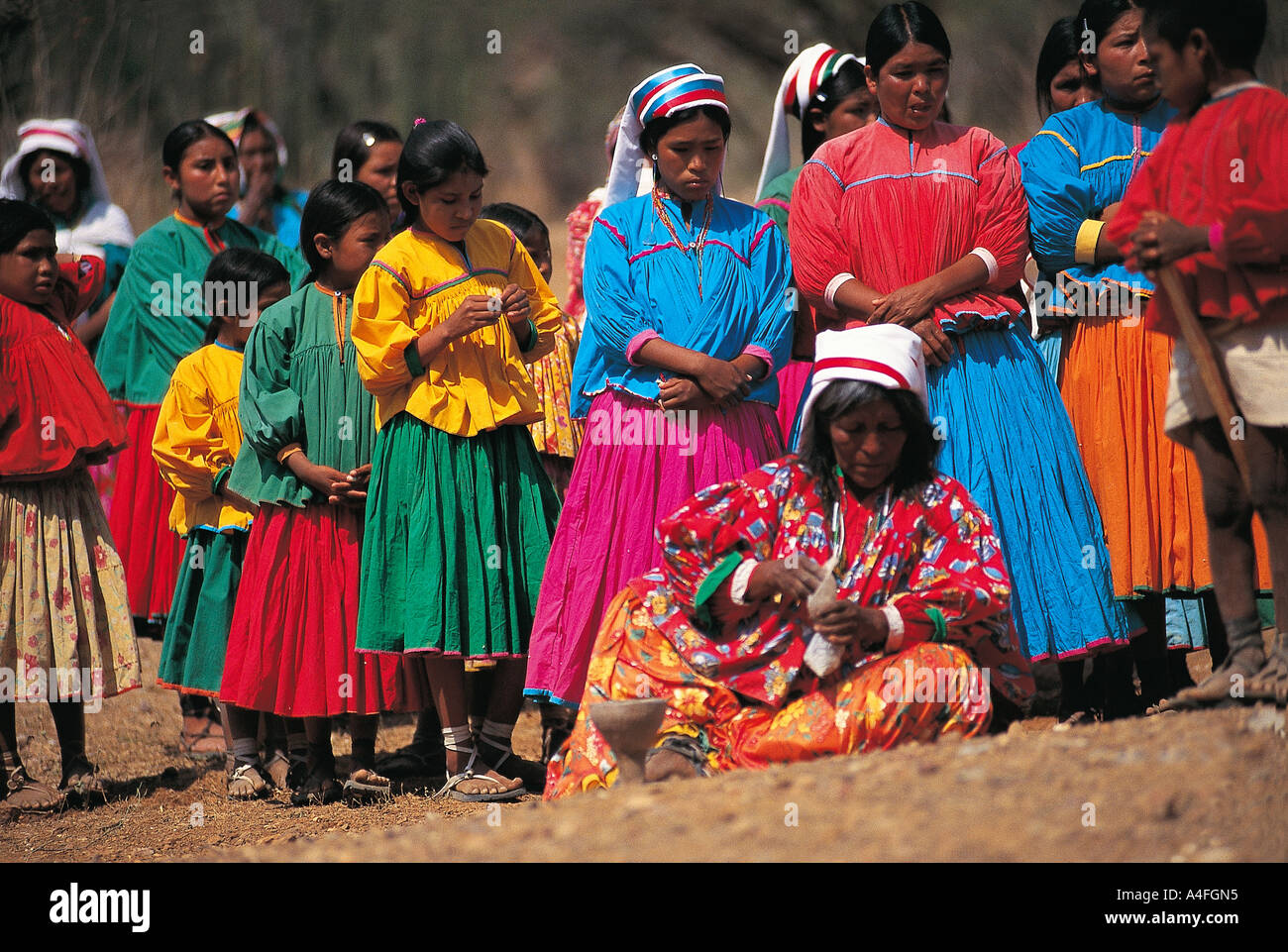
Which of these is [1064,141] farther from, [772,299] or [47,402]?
[47,402]

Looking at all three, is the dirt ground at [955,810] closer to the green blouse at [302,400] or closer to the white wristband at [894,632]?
the white wristband at [894,632]

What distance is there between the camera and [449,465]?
536 centimetres

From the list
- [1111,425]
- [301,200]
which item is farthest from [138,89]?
[1111,425]

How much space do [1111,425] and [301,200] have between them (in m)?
6.17

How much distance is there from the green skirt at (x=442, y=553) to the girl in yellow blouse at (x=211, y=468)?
3.16ft

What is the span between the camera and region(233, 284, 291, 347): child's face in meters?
6.23

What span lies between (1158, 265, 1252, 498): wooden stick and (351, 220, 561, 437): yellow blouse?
2379mm

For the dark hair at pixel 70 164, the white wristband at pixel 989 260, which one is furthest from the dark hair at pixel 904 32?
the dark hair at pixel 70 164

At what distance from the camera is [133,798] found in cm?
601

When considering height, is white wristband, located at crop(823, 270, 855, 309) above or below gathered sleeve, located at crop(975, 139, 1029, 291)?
below

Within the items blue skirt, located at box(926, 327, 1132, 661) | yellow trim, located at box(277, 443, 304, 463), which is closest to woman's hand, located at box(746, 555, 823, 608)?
blue skirt, located at box(926, 327, 1132, 661)

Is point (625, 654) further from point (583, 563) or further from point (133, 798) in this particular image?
point (133, 798)

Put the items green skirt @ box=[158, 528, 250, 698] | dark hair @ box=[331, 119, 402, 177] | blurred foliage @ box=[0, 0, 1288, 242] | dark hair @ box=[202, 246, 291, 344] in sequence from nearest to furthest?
green skirt @ box=[158, 528, 250, 698], dark hair @ box=[202, 246, 291, 344], dark hair @ box=[331, 119, 402, 177], blurred foliage @ box=[0, 0, 1288, 242]

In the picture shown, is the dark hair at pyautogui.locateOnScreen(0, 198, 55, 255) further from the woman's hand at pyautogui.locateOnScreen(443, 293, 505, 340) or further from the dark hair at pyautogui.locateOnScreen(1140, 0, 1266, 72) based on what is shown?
the dark hair at pyautogui.locateOnScreen(1140, 0, 1266, 72)
